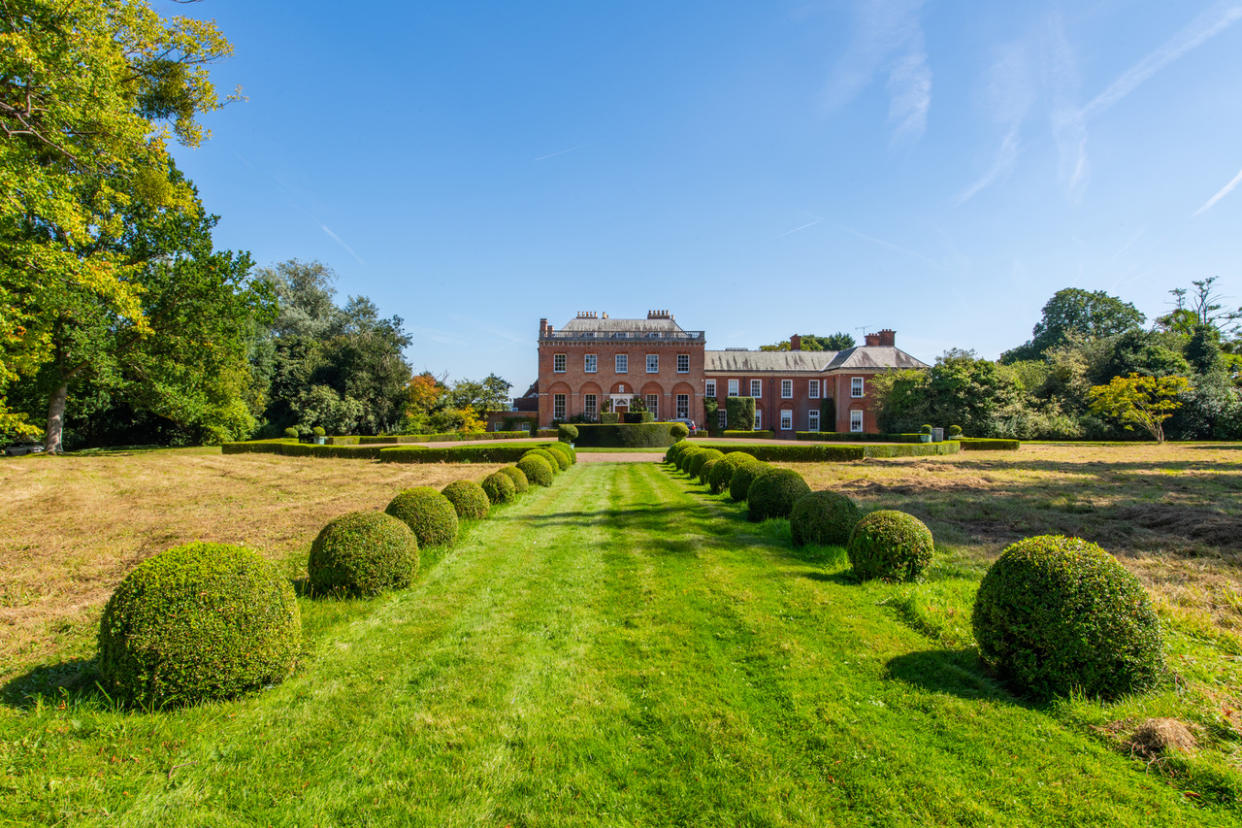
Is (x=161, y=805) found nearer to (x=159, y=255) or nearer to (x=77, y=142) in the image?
(x=77, y=142)

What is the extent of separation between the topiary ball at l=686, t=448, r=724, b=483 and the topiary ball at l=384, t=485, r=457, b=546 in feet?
26.3

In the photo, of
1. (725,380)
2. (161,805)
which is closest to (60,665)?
(161,805)

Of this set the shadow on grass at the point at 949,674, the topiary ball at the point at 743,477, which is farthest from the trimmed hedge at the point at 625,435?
the shadow on grass at the point at 949,674

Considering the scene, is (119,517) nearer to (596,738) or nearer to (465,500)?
(465,500)

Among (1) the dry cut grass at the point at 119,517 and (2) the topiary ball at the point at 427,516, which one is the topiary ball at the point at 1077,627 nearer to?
(2) the topiary ball at the point at 427,516

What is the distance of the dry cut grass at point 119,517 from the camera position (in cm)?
502

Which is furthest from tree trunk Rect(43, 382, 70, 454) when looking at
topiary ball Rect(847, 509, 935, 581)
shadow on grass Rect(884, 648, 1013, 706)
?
shadow on grass Rect(884, 648, 1013, 706)

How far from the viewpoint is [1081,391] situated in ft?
112

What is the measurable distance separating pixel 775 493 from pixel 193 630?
7.70m

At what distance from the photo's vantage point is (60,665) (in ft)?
12.8

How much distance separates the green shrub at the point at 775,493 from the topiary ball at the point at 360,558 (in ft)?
18.7

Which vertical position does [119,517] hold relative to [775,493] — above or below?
below

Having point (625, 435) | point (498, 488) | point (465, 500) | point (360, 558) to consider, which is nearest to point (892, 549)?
point (360, 558)

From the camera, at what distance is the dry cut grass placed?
502 centimetres
